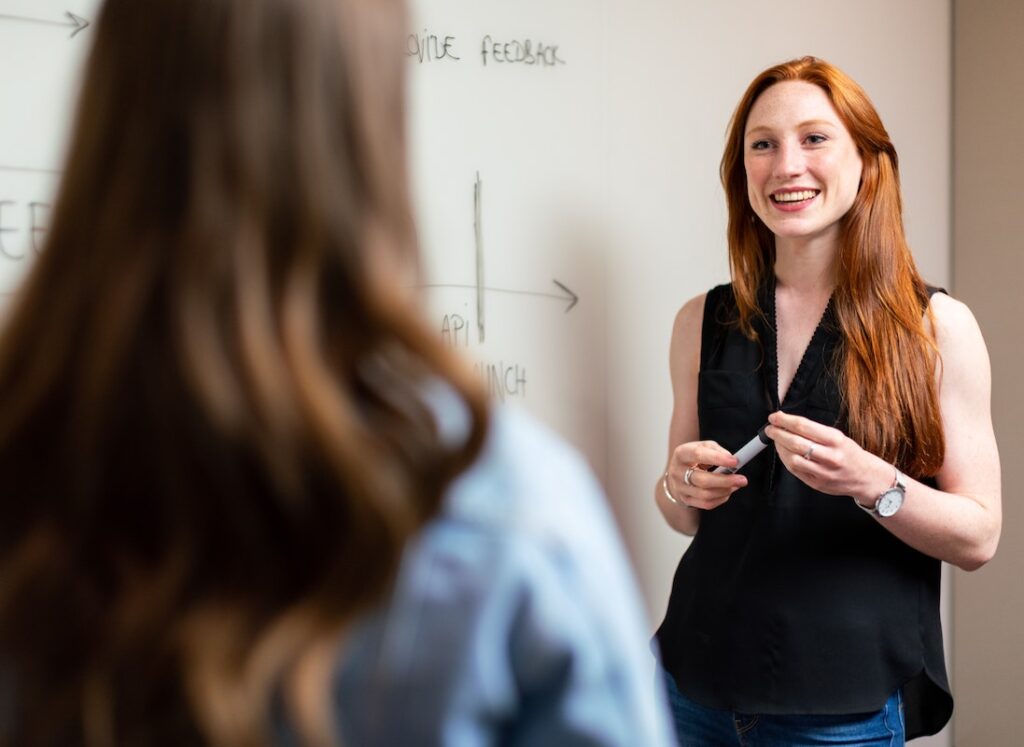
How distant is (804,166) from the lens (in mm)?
1464

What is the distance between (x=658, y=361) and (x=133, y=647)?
143 centimetres

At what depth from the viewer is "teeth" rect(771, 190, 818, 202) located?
146cm

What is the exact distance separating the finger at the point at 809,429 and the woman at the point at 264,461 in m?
0.84

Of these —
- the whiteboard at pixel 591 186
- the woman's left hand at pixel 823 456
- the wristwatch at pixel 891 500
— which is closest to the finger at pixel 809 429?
the woman's left hand at pixel 823 456

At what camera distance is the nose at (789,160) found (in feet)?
4.79

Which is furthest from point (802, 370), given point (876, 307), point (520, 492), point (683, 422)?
point (520, 492)

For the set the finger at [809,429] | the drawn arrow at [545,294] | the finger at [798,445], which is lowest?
the finger at [798,445]

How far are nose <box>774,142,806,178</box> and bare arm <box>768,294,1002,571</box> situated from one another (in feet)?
0.86

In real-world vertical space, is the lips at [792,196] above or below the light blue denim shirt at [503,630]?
above

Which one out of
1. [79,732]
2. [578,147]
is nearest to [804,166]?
[578,147]

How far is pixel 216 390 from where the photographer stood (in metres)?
0.48

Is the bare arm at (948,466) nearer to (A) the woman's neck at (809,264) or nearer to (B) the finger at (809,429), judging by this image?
(B) the finger at (809,429)

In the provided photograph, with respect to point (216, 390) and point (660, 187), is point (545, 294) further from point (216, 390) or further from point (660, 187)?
point (216, 390)

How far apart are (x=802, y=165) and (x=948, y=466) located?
461mm
